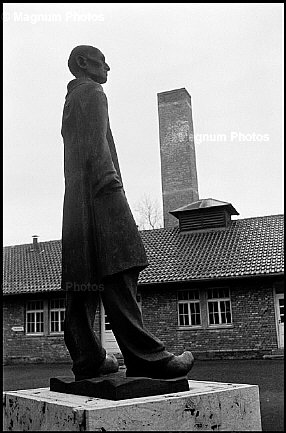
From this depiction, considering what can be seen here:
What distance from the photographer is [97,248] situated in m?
4.38

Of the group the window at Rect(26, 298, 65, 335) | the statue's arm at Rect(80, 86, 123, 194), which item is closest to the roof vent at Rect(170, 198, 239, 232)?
the window at Rect(26, 298, 65, 335)

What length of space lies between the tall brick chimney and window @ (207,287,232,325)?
12.4m

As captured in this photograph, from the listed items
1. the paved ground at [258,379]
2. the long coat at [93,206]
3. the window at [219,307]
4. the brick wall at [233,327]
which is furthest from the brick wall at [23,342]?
the long coat at [93,206]

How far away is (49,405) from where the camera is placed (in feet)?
12.5

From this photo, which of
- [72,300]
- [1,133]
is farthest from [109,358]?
[1,133]

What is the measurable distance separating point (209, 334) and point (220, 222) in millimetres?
5334

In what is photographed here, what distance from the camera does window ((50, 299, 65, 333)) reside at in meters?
22.5

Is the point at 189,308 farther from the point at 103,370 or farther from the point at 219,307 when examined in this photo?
the point at 103,370

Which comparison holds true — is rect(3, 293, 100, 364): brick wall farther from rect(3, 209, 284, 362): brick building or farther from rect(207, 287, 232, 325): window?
rect(207, 287, 232, 325): window

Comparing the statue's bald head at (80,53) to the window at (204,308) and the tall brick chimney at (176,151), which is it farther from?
the tall brick chimney at (176,151)

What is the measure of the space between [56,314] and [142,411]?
1957cm

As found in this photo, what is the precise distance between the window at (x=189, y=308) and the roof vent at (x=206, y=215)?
156 inches

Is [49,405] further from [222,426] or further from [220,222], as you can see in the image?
[220,222]

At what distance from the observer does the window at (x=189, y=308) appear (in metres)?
20.4
